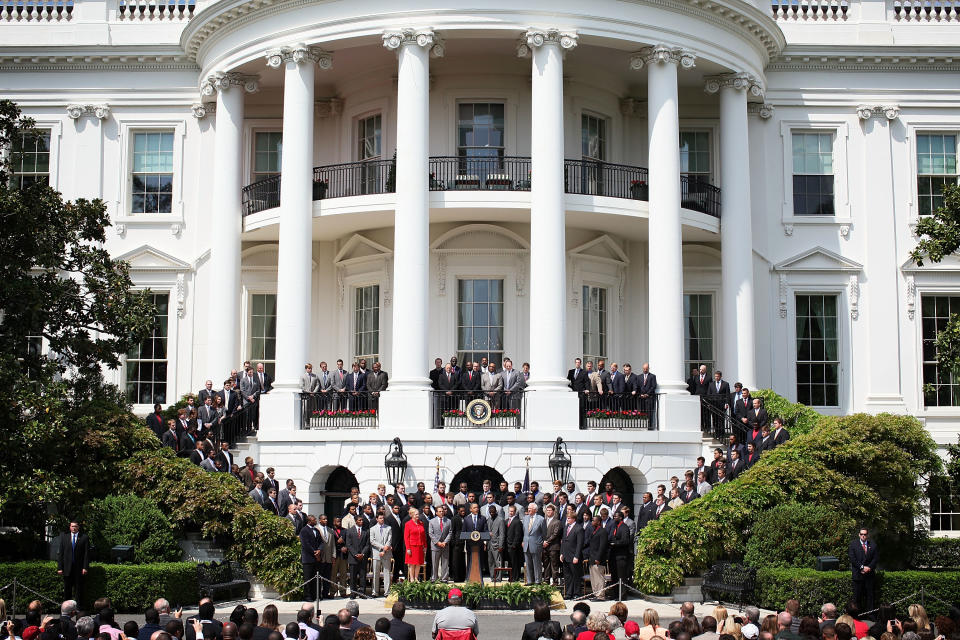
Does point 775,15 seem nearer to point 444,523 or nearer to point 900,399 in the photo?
point 900,399

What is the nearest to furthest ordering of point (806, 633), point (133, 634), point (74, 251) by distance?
point (806, 633) → point (133, 634) → point (74, 251)

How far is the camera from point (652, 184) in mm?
28453

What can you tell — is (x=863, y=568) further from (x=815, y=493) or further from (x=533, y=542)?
(x=533, y=542)

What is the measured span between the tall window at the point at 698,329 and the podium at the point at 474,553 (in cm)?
1247

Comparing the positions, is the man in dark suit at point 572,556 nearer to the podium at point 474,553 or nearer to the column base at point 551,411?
the podium at point 474,553

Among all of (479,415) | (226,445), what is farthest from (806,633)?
(226,445)

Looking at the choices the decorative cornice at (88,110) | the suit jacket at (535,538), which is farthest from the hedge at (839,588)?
the decorative cornice at (88,110)

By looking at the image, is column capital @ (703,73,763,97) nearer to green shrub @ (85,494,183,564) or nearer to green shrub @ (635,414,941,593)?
green shrub @ (635,414,941,593)

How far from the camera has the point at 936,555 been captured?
22.3 meters

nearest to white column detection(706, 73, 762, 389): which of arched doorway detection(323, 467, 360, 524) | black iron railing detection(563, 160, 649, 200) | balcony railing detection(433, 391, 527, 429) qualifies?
black iron railing detection(563, 160, 649, 200)

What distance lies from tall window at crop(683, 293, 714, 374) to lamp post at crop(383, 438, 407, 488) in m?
10.4

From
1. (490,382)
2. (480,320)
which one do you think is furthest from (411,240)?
(480,320)

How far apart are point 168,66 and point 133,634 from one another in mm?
22413

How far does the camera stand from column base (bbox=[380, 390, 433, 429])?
86.0ft
